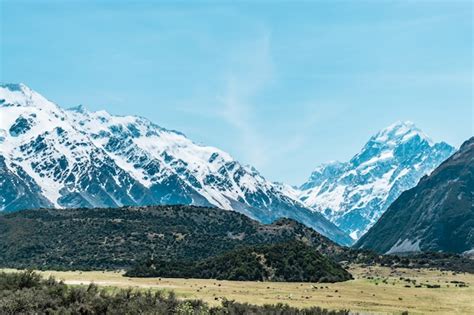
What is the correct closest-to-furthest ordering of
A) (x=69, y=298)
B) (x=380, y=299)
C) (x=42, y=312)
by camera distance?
(x=42, y=312)
(x=69, y=298)
(x=380, y=299)

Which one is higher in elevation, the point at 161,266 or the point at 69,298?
the point at 161,266

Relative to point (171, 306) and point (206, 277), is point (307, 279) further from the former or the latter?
point (171, 306)

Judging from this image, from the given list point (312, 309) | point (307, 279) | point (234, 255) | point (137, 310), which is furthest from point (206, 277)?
point (137, 310)

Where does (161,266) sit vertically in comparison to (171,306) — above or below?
above

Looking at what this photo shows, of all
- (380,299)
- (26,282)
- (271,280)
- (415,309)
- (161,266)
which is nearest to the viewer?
(26,282)

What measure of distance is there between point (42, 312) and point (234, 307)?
58.8 ft

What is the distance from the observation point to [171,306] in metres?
54.7

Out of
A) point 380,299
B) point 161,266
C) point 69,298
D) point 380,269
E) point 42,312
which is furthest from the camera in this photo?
point 380,269

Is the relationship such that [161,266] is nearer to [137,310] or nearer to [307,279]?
[307,279]

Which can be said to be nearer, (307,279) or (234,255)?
(307,279)

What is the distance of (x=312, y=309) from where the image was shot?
59625mm

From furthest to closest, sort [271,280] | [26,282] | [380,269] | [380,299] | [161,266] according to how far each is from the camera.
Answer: [380,269], [161,266], [271,280], [380,299], [26,282]

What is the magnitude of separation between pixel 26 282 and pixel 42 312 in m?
12.2

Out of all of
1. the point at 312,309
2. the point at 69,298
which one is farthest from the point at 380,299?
the point at 69,298
